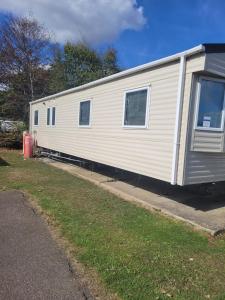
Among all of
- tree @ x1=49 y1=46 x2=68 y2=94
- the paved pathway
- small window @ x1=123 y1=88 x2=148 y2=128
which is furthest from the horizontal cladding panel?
tree @ x1=49 y1=46 x2=68 y2=94

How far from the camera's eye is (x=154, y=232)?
4.18 meters

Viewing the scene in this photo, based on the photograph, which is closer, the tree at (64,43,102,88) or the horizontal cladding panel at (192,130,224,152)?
the horizontal cladding panel at (192,130,224,152)

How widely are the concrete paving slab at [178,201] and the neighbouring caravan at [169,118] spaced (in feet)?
1.84

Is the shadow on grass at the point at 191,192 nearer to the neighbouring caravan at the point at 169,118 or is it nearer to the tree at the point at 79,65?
the neighbouring caravan at the point at 169,118

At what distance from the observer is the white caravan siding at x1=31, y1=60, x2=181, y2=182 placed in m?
5.49

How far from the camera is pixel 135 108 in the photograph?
6555 millimetres

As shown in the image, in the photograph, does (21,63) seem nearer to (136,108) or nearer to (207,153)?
(136,108)

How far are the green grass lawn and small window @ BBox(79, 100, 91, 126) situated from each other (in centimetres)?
359

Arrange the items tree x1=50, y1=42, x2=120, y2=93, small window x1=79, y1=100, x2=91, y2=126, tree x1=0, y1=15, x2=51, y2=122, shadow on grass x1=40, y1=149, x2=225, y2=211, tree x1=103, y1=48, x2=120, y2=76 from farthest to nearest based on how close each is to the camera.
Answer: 1. tree x1=103, y1=48, x2=120, y2=76
2. tree x1=50, y1=42, x2=120, y2=93
3. tree x1=0, y1=15, x2=51, y2=122
4. small window x1=79, y1=100, x2=91, y2=126
5. shadow on grass x1=40, y1=149, x2=225, y2=211

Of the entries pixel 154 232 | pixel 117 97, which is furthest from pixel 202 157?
pixel 117 97

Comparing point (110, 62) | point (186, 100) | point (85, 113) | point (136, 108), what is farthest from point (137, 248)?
point (110, 62)

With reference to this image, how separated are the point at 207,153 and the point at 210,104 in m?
0.94

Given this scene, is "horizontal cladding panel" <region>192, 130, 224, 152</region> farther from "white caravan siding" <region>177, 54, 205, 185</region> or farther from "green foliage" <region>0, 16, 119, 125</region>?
"green foliage" <region>0, 16, 119, 125</region>

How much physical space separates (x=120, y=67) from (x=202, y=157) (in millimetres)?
23669
